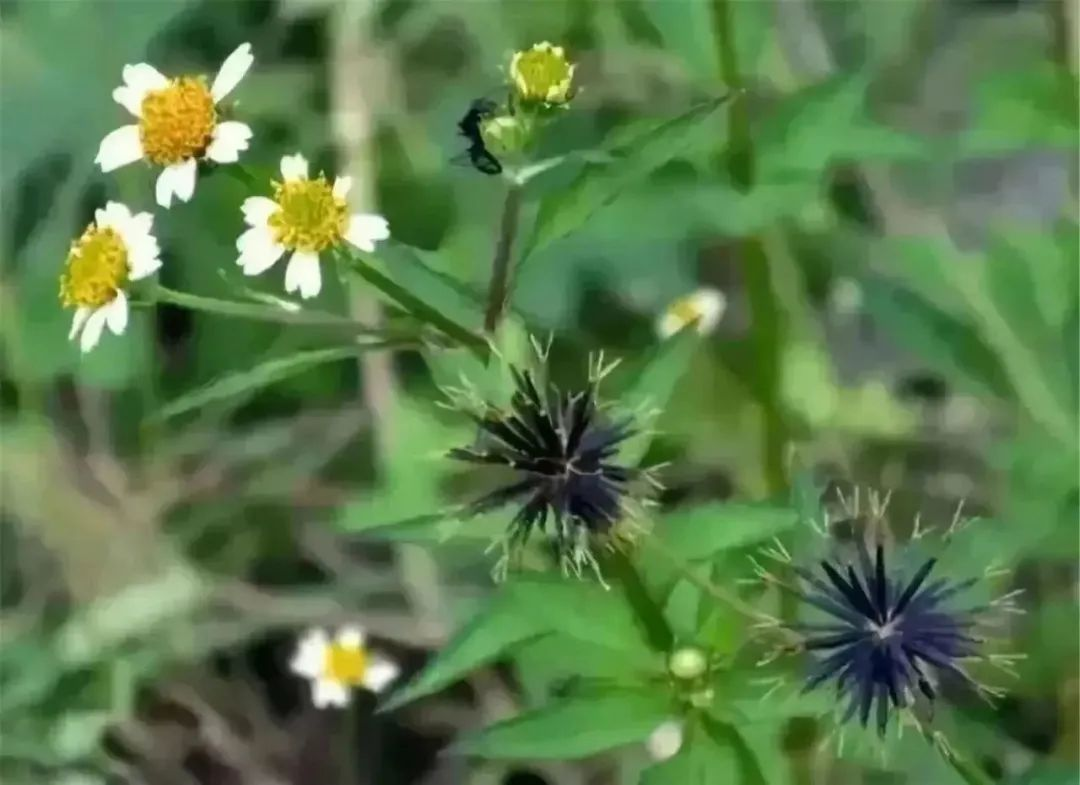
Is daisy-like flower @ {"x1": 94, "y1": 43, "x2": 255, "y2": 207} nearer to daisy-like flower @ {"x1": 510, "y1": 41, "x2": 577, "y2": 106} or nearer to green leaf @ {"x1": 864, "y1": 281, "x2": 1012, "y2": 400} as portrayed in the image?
daisy-like flower @ {"x1": 510, "y1": 41, "x2": 577, "y2": 106}

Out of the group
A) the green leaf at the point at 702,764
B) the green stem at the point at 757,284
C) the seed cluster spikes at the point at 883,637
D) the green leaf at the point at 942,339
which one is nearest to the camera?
the seed cluster spikes at the point at 883,637

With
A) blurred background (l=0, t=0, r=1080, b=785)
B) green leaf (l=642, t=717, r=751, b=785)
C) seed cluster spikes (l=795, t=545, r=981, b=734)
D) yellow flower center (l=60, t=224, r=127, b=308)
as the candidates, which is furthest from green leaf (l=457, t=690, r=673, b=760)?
blurred background (l=0, t=0, r=1080, b=785)

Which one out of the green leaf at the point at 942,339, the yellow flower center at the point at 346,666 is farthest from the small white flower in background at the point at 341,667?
the green leaf at the point at 942,339

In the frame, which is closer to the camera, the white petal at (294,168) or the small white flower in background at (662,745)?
the white petal at (294,168)

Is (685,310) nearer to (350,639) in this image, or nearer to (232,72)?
(350,639)

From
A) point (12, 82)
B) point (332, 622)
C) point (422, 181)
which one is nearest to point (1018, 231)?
point (422, 181)

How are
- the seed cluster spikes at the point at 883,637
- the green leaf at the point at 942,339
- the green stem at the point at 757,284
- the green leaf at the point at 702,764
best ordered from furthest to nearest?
the green leaf at the point at 942,339, the green stem at the point at 757,284, the green leaf at the point at 702,764, the seed cluster spikes at the point at 883,637

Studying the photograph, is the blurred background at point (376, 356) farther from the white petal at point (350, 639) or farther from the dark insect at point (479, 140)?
the dark insect at point (479, 140)
